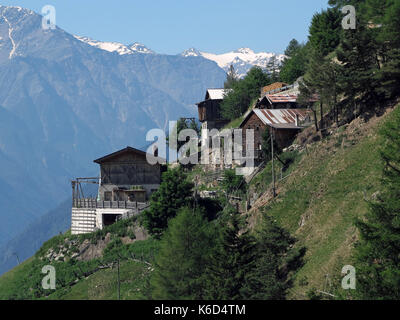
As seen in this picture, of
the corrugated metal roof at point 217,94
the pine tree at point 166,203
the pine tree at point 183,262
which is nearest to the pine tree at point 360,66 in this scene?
the pine tree at point 166,203

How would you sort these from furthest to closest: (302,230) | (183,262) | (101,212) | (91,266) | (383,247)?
(101,212) < (91,266) < (302,230) < (183,262) < (383,247)

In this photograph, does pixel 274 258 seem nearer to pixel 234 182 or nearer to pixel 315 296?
pixel 315 296

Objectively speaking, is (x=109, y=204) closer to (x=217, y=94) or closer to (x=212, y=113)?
(x=212, y=113)

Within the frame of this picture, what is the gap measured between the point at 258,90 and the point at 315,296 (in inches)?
2380

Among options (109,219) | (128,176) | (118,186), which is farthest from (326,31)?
(109,219)

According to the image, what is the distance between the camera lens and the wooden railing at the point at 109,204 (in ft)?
212

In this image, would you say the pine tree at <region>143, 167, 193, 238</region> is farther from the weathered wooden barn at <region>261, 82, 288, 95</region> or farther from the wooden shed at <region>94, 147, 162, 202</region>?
the weathered wooden barn at <region>261, 82, 288, 95</region>

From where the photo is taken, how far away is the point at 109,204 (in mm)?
67125

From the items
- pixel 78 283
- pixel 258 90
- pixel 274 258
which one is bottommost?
pixel 78 283

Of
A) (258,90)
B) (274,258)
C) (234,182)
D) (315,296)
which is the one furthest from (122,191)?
(315,296)

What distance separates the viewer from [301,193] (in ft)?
149

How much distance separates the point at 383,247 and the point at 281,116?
33.9m

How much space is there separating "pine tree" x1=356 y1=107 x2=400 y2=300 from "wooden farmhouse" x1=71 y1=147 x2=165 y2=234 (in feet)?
133

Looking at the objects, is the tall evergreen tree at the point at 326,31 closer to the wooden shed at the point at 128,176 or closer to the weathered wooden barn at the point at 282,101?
the weathered wooden barn at the point at 282,101
